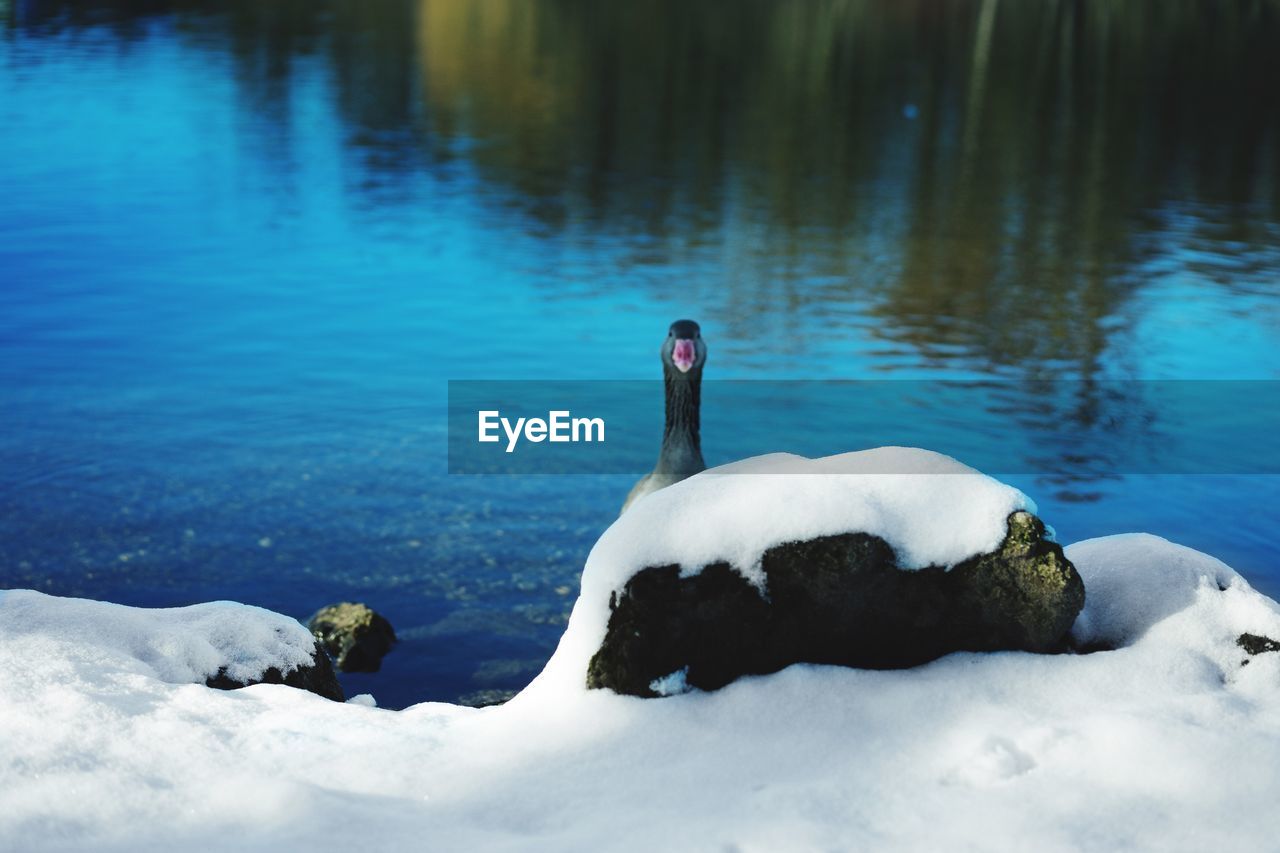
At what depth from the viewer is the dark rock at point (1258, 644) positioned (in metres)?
4.84

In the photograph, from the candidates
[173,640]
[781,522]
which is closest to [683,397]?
[781,522]

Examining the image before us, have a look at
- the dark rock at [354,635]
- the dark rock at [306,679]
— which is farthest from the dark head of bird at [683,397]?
the dark rock at [306,679]

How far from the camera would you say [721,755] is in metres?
4.40

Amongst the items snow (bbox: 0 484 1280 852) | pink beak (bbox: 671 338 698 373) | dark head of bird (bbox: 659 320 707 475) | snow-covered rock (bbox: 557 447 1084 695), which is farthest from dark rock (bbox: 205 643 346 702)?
pink beak (bbox: 671 338 698 373)

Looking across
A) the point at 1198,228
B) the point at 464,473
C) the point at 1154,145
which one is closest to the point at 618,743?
the point at 464,473

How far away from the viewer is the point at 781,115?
29703mm

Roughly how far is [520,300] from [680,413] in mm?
7184

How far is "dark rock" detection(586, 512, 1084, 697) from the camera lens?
4742 mm

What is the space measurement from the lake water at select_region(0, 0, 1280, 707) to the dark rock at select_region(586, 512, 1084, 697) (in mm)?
2849

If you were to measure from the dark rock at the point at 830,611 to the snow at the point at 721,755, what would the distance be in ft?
0.28

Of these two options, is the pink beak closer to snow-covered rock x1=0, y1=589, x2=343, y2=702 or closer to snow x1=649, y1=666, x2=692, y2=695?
snow-covered rock x1=0, y1=589, x2=343, y2=702

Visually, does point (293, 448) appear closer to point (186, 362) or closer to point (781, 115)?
point (186, 362)

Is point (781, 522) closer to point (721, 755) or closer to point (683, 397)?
point (721, 755)

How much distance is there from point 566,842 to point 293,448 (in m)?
7.22
